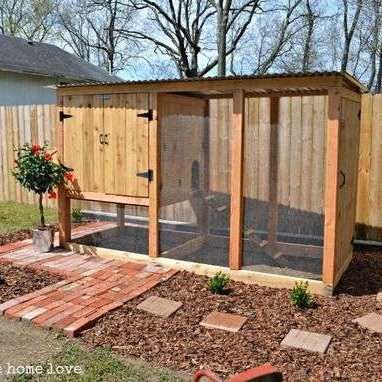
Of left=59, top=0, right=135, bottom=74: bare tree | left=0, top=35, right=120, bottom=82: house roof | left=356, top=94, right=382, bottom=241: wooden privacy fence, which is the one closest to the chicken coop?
left=356, top=94, right=382, bottom=241: wooden privacy fence

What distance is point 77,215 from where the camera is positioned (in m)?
6.69

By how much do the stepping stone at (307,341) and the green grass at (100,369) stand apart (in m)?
0.90

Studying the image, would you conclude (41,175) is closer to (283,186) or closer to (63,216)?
(63,216)

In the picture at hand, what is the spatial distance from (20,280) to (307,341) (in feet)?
8.99

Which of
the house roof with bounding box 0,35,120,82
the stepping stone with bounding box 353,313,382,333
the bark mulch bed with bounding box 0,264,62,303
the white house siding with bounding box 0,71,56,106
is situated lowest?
the stepping stone with bounding box 353,313,382,333

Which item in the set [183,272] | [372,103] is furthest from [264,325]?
[372,103]

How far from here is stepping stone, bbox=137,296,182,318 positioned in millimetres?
3834

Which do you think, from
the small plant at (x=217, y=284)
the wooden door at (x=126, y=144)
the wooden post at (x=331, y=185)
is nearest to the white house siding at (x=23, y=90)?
the wooden door at (x=126, y=144)

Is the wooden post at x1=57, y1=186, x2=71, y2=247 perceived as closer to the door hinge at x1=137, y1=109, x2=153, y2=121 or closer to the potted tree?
the potted tree

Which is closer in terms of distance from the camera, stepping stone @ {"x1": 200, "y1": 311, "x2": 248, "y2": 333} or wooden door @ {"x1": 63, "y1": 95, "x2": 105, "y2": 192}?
stepping stone @ {"x1": 200, "y1": 311, "x2": 248, "y2": 333}

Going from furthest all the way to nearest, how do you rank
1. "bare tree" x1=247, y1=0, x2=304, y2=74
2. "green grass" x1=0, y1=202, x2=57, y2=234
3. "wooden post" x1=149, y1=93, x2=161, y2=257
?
"bare tree" x1=247, y1=0, x2=304, y2=74 < "green grass" x1=0, y1=202, x2=57, y2=234 < "wooden post" x1=149, y1=93, x2=161, y2=257

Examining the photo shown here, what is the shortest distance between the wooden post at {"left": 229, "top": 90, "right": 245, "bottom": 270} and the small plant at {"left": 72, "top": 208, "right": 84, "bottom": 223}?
271 cm

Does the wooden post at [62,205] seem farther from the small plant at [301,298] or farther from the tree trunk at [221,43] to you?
the tree trunk at [221,43]

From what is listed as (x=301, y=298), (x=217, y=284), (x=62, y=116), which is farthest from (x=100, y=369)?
(x=62, y=116)
